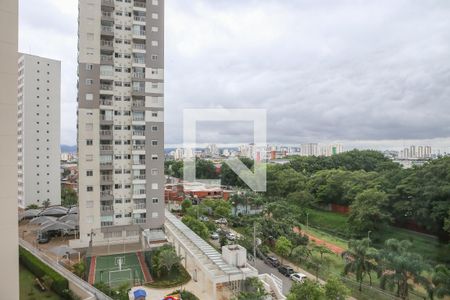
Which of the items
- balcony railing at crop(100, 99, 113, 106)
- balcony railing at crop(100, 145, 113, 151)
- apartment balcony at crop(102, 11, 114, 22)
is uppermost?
apartment balcony at crop(102, 11, 114, 22)

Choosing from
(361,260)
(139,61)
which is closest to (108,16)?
(139,61)

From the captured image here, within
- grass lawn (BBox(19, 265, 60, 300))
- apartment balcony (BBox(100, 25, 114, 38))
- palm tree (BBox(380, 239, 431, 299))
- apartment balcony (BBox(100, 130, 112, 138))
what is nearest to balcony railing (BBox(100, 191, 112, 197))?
apartment balcony (BBox(100, 130, 112, 138))

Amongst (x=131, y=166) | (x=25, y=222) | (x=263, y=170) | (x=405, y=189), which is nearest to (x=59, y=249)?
(x=131, y=166)

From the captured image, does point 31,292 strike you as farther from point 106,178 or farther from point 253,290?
point 253,290

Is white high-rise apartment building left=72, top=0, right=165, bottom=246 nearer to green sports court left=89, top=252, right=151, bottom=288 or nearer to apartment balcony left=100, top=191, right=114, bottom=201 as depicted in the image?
apartment balcony left=100, top=191, right=114, bottom=201

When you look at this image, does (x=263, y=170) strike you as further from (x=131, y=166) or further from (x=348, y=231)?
(x=131, y=166)

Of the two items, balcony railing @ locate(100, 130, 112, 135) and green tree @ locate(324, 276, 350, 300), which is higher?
balcony railing @ locate(100, 130, 112, 135)

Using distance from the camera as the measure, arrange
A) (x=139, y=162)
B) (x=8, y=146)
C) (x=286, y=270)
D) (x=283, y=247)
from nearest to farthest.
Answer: (x=8, y=146)
(x=286, y=270)
(x=283, y=247)
(x=139, y=162)

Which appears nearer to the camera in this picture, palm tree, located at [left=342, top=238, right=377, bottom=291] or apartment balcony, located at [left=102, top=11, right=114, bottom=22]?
palm tree, located at [left=342, top=238, right=377, bottom=291]
